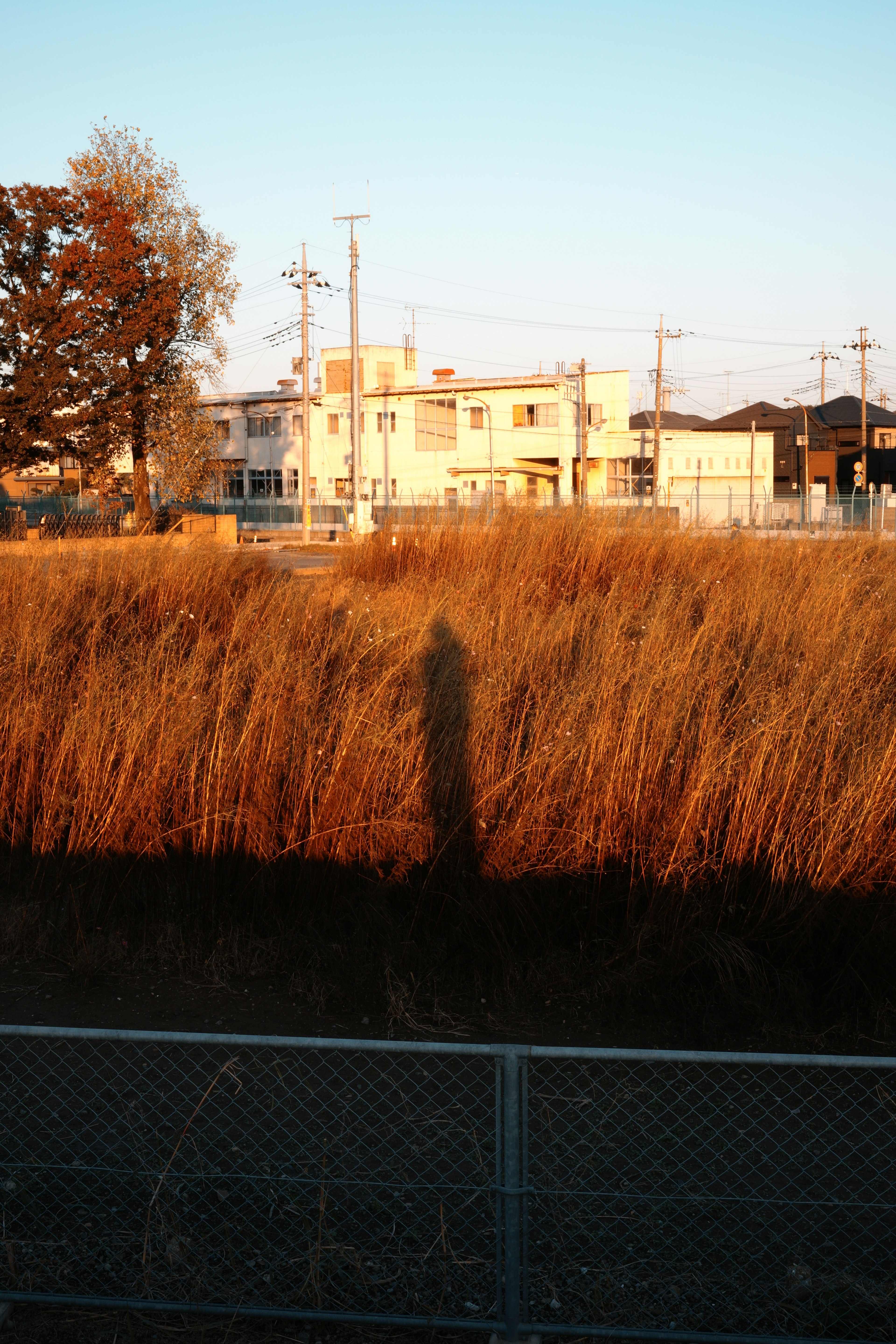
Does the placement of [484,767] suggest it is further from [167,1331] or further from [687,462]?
[687,462]

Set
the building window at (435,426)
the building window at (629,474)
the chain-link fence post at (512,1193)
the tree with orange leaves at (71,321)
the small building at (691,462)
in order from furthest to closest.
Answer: the small building at (691,462) < the building window at (629,474) < the building window at (435,426) < the tree with orange leaves at (71,321) < the chain-link fence post at (512,1193)

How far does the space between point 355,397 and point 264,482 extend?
23760mm

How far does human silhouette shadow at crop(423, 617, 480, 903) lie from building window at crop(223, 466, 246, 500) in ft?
166

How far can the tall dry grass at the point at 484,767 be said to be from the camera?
518 cm

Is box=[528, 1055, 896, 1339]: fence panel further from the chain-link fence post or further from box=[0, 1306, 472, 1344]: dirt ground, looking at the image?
box=[0, 1306, 472, 1344]: dirt ground

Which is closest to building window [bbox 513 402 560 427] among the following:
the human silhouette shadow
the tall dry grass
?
the tall dry grass

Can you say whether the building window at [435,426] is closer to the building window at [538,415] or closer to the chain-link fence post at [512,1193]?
the building window at [538,415]

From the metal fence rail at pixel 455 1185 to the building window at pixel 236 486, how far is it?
173 feet

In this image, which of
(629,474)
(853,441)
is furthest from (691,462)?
(853,441)

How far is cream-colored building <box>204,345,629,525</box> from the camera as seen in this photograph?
50375 millimetres

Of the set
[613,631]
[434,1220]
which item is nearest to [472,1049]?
[434,1220]

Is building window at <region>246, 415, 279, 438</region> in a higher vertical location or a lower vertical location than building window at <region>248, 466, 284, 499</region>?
higher

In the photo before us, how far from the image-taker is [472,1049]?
2721mm

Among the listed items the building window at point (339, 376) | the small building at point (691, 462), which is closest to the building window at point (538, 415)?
the small building at point (691, 462)
